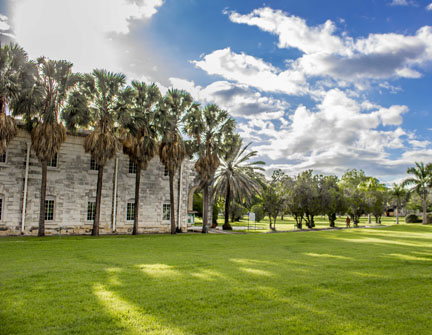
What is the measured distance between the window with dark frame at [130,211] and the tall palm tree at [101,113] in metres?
4.17

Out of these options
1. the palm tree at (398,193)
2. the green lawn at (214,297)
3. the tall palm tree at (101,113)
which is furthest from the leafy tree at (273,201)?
the palm tree at (398,193)

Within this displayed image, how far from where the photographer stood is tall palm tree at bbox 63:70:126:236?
77.6 ft

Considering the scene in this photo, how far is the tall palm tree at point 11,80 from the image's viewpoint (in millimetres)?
19969

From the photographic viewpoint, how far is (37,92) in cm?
2095

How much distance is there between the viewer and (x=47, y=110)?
71.5 feet

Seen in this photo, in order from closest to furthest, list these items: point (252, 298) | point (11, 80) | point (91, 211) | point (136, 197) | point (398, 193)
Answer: point (252, 298)
point (11, 80)
point (91, 211)
point (136, 197)
point (398, 193)

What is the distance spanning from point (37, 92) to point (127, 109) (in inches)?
241

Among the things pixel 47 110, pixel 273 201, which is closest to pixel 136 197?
pixel 47 110

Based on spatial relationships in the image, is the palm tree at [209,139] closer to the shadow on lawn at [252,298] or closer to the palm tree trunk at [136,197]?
the palm tree trunk at [136,197]

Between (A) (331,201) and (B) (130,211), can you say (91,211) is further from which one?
(A) (331,201)

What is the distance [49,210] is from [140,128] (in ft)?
30.9

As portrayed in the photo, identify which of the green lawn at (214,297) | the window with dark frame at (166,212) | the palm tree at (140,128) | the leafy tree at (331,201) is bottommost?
the green lawn at (214,297)

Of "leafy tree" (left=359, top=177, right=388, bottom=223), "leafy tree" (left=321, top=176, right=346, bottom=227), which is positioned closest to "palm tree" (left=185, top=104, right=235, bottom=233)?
"leafy tree" (left=321, top=176, right=346, bottom=227)

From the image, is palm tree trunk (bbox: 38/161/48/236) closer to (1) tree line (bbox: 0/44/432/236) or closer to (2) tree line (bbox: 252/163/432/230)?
(1) tree line (bbox: 0/44/432/236)
